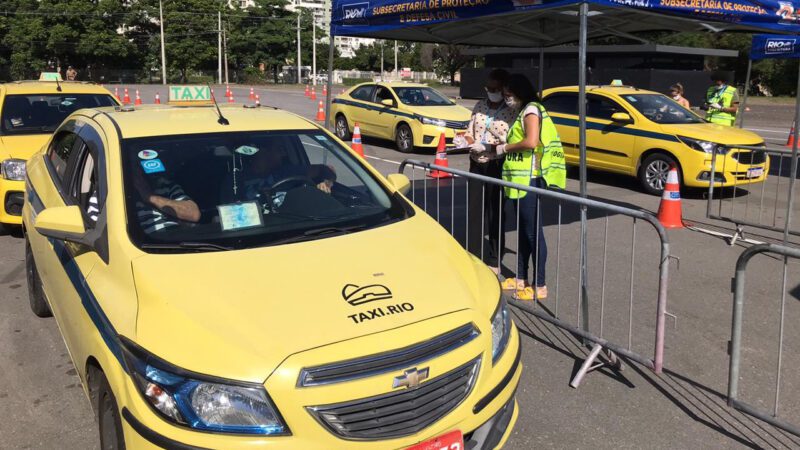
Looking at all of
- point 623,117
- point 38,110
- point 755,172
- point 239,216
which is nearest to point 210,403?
point 239,216

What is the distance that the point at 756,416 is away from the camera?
348 cm

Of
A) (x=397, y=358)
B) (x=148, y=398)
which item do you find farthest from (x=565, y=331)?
(x=148, y=398)

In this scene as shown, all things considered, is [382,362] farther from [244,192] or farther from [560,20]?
[560,20]

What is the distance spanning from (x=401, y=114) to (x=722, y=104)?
6453 mm

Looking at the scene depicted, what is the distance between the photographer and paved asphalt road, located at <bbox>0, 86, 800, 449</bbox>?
11.4ft

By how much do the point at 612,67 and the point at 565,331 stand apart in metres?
35.1

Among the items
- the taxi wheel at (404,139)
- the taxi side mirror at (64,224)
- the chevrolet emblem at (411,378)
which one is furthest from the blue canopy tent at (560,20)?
the taxi wheel at (404,139)

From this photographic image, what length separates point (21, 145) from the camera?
698 cm

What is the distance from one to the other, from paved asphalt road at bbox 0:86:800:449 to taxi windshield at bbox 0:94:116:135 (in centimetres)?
169

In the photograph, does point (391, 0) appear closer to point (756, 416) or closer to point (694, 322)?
point (694, 322)

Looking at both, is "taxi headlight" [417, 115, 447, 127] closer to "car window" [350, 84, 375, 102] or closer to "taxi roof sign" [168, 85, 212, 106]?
"car window" [350, 84, 375, 102]

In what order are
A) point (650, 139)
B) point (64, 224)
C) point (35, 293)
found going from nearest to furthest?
point (64, 224) < point (35, 293) < point (650, 139)

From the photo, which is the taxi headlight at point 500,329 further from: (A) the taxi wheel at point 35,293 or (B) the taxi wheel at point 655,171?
(B) the taxi wheel at point 655,171

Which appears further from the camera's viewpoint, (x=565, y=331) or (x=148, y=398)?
(x=565, y=331)
